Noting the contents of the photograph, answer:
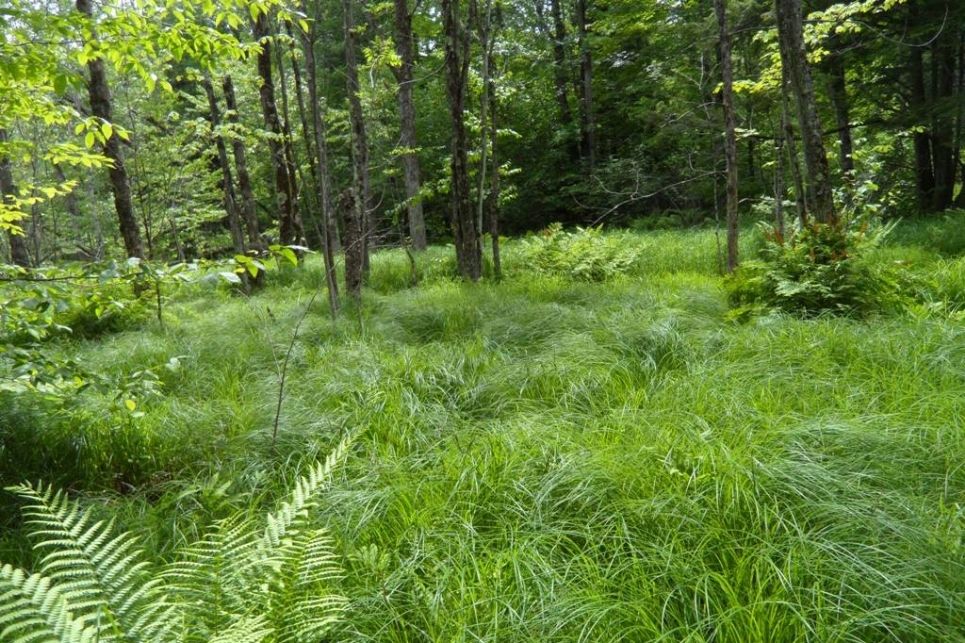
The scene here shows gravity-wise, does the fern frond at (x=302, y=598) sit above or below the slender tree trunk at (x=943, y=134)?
below

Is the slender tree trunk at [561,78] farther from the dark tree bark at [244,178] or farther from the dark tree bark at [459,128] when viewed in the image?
the dark tree bark at [244,178]

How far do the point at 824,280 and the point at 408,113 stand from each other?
31.4 ft

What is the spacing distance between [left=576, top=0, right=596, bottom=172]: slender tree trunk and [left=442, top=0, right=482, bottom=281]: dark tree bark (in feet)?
30.4

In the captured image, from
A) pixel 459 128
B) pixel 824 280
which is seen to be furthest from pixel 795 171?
pixel 459 128

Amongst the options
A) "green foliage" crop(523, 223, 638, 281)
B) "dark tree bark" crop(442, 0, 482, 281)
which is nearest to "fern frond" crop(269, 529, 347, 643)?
"dark tree bark" crop(442, 0, 482, 281)

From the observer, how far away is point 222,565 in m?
1.79

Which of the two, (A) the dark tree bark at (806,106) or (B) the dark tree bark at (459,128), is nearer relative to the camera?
(A) the dark tree bark at (806,106)

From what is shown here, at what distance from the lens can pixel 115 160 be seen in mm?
6832

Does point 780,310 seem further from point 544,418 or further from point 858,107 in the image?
point 858,107

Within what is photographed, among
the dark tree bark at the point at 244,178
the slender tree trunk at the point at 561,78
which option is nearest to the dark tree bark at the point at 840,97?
the slender tree trunk at the point at 561,78

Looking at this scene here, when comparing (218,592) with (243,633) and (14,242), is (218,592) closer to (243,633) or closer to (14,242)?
(243,633)

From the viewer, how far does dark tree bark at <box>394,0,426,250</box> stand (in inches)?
331

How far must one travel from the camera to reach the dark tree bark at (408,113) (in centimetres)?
841

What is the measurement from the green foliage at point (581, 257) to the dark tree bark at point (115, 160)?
589 cm
